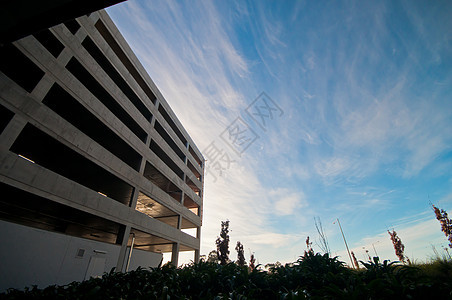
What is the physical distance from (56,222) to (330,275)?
21.7 metres

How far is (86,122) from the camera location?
47.2 ft

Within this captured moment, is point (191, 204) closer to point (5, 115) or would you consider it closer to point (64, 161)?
point (64, 161)

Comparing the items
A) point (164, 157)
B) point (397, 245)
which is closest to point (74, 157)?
point (164, 157)

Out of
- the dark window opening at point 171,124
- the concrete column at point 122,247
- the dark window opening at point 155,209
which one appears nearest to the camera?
the concrete column at point 122,247

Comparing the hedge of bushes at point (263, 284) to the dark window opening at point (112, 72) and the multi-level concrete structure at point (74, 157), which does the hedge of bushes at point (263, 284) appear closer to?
the multi-level concrete structure at point (74, 157)

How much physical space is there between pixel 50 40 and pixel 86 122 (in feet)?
17.7

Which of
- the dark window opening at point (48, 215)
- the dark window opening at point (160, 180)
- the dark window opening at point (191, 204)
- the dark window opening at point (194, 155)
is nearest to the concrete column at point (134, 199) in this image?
the dark window opening at point (48, 215)

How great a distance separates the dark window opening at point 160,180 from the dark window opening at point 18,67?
10.4m

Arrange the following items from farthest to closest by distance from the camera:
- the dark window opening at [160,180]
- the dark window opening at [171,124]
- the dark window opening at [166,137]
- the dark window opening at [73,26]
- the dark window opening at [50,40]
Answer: the dark window opening at [171,124] → the dark window opening at [166,137] → the dark window opening at [160,180] → the dark window opening at [73,26] → the dark window opening at [50,40]

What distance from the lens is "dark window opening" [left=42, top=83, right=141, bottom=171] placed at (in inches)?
482

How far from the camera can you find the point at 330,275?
13.3ft

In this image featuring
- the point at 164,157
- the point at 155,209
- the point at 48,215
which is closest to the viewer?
the point at 48,215

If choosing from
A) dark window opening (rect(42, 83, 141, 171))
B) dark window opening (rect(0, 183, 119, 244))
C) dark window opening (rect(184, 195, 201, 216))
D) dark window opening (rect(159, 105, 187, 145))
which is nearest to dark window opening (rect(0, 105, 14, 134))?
dark window opening (rect(42, 83, 141, 171))

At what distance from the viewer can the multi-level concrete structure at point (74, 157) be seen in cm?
895
